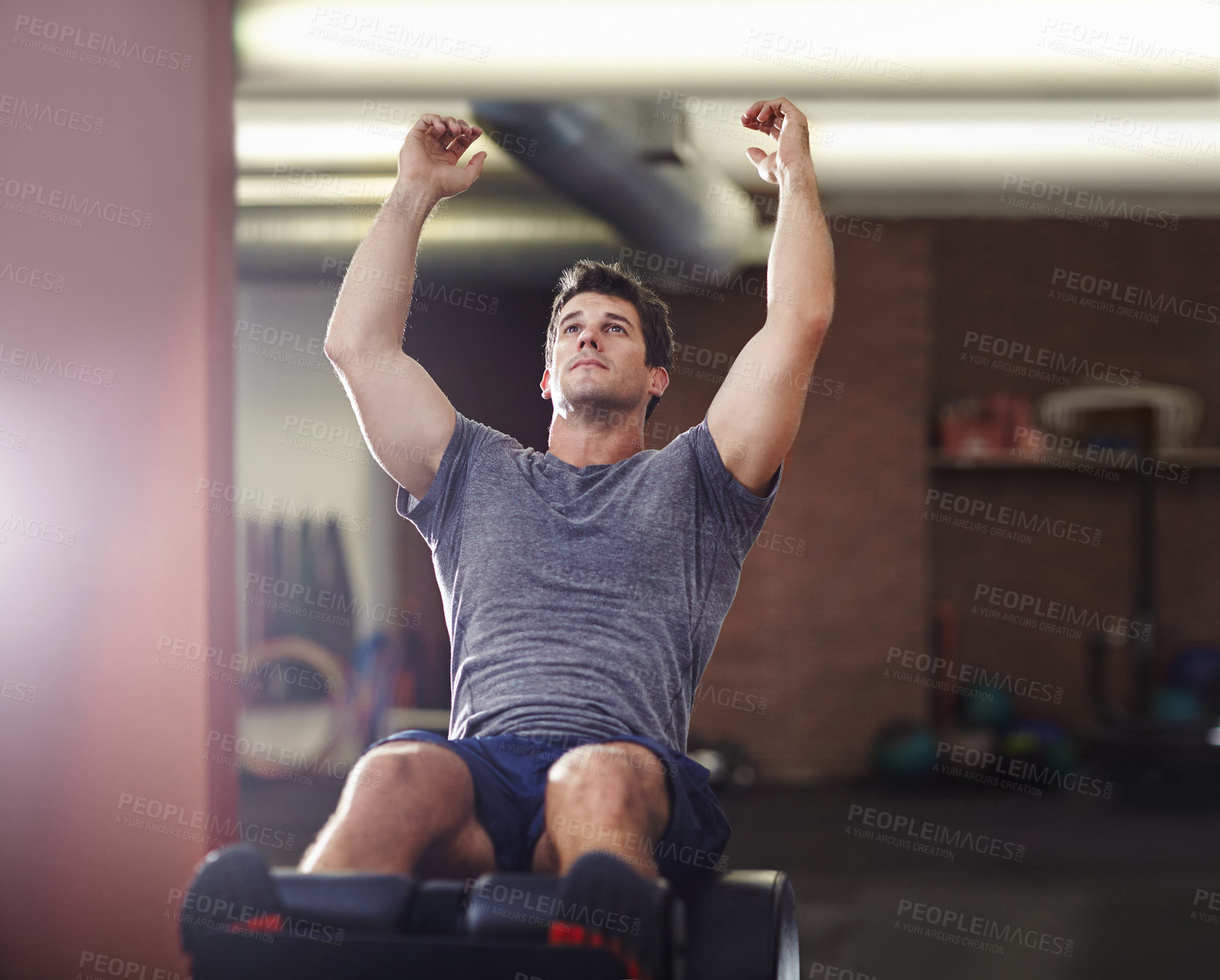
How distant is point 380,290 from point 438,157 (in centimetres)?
24

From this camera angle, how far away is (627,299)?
5.57 ft

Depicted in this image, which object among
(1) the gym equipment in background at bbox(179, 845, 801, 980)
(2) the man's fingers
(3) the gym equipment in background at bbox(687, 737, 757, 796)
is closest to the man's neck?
(2) the man's fingers

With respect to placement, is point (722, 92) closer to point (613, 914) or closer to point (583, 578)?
point (583, 578)

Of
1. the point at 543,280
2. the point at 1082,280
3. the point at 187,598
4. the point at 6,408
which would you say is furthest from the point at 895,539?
the point at 6,408

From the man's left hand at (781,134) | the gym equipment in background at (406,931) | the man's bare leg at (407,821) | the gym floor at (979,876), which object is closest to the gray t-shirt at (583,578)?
the man's bare leg at (407,821)

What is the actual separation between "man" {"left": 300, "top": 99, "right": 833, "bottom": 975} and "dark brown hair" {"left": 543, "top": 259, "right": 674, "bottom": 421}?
10 mm

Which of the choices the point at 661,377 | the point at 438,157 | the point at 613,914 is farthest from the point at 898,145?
the point at 613,914

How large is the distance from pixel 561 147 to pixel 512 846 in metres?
2.31

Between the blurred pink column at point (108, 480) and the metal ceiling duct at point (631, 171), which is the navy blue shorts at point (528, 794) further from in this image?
the metal ceiling duct at point (631, 171)

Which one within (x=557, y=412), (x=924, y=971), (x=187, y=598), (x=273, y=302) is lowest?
(x=924, y=971)

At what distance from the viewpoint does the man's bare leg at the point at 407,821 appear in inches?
50.2

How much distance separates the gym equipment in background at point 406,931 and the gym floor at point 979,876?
5.05 feet

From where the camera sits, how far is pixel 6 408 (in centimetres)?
Result: 233

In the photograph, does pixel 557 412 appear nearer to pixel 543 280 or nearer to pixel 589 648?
pixel 589 648
